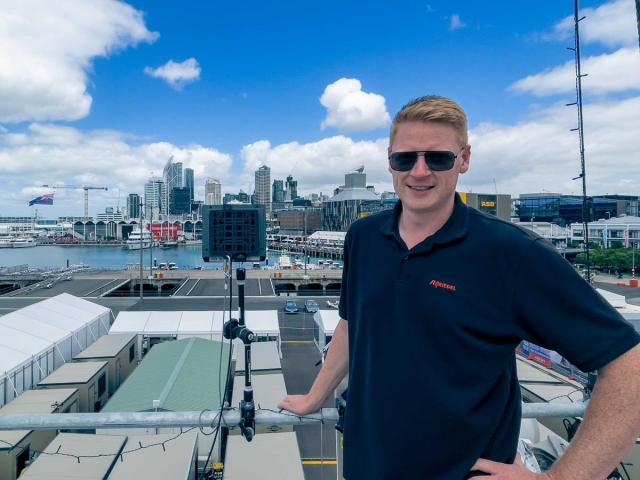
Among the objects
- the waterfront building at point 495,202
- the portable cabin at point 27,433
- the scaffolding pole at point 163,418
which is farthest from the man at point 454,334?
the waterfront building at point 495,202

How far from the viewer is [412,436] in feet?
4.02

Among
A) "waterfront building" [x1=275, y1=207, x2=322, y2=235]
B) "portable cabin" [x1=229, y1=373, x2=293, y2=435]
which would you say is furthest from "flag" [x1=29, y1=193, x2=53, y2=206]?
"portable cabin" [x1=229, y1=373, x2=293, y2=435]

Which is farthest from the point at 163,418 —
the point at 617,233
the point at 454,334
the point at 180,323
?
the point at 617,233

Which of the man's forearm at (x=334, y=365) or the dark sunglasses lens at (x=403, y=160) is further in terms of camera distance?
the man's forearm at (x=334, y=365)

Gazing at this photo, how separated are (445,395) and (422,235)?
457 millimetres

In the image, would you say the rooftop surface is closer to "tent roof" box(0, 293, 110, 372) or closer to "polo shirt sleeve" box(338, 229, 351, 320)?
"tent roof" box(0, 293, 110, 372)

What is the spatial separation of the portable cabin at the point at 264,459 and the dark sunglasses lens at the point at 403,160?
590cm

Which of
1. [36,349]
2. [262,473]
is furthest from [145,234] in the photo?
[262,473]

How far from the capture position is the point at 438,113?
1.29 m

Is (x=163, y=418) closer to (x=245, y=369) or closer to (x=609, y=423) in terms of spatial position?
(x=245, y=369)

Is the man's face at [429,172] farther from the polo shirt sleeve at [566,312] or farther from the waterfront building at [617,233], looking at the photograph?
the waterfront building at [617,233]

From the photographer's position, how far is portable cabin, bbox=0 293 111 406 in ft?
33.0

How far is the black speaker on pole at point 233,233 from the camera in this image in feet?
11.1

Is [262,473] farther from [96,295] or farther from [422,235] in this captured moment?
[96,295]
